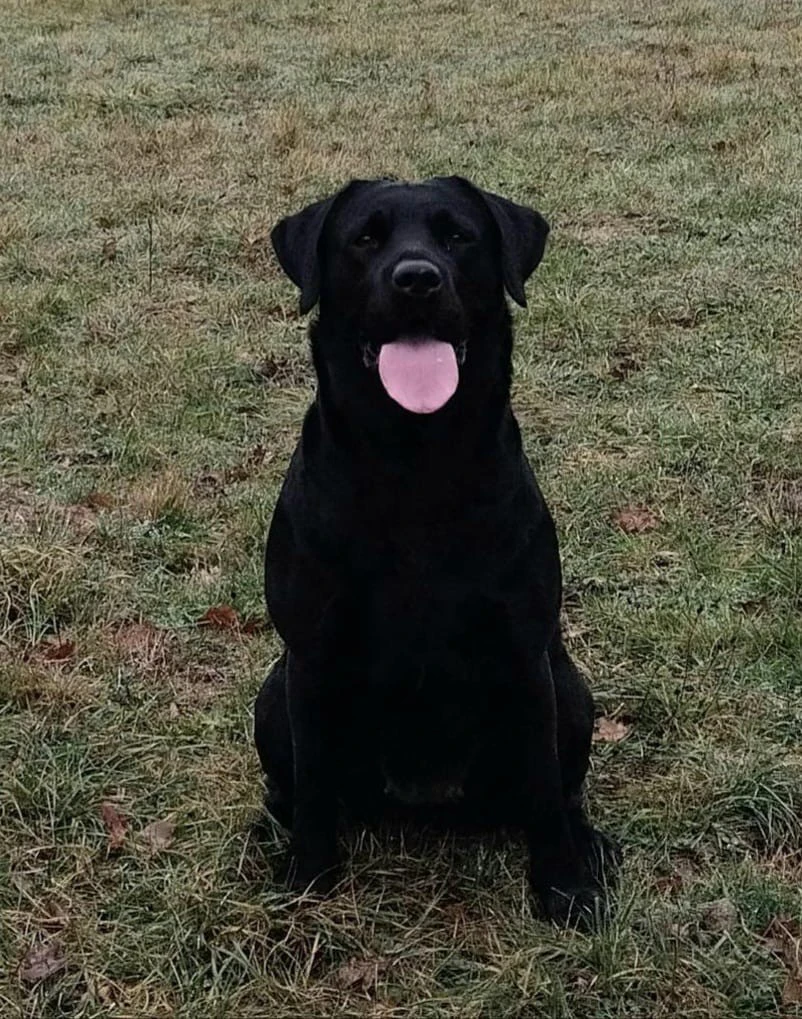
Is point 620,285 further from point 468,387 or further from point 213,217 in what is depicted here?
point 468,387

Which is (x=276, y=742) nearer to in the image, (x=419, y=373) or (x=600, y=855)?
(x=600, y=855)

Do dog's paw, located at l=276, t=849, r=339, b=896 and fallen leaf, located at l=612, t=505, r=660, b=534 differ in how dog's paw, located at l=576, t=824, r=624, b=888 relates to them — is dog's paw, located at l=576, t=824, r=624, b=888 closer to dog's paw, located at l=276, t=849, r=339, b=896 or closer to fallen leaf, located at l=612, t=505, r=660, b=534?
dog's paw, located at l=276, t=849, r=339, b=896


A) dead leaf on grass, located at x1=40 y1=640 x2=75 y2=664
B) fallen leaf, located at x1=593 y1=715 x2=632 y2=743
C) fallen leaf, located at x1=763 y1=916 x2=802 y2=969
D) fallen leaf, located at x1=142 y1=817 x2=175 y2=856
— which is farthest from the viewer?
A: dead leaf on grass, located at x1=40 y1=640 x2=75 y2=664

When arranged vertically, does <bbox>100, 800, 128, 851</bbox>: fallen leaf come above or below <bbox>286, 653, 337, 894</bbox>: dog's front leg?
below

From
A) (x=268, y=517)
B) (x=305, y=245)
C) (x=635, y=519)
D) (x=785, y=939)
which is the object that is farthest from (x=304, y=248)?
(x=635, y=519)

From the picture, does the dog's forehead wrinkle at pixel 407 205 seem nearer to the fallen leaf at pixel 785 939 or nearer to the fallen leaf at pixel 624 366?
the fallen leaf at pixel 785 939

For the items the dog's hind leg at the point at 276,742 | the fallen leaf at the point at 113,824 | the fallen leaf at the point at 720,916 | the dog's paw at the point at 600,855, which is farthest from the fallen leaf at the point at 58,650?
the fallen leaf at the point at 720,916

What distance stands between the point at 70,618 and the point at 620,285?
3.59 meters

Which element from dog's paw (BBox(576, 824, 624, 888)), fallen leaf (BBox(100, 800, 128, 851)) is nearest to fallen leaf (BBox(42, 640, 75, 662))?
fallen leaf (BBox(100, 800, 128, 851))

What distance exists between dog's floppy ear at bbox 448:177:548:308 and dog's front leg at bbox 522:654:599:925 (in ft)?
2.46

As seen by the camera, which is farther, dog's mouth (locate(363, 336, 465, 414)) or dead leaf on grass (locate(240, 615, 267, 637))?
dead leaf on grass (locate(240, 615, 267, 637))

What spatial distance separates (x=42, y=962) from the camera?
271 cm

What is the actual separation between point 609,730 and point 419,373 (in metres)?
1.29

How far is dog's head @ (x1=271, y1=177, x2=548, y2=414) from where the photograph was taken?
8.37 ft
